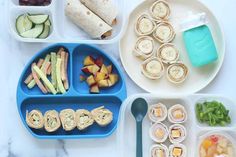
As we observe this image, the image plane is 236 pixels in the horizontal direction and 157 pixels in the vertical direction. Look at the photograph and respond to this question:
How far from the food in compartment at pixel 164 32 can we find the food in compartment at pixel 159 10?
19mm

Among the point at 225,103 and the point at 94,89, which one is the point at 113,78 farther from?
the point at 225,103

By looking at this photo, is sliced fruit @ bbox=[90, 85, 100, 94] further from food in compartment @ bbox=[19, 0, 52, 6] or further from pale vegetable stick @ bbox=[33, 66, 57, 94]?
food in compartment @ bbox=[19, 0, 52, 6]

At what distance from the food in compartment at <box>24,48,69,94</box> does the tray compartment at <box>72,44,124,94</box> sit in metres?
0.03

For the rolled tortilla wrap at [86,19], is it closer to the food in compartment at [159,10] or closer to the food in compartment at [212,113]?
the food in compartment at [159,10]

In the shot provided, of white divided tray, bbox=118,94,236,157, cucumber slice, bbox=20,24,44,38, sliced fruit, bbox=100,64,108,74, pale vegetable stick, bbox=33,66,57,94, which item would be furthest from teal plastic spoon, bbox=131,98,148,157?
cucumber slice, bbox=20,24,44,38

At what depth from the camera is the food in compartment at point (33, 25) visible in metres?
1.47

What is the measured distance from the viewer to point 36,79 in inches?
57.9

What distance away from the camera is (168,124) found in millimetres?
1516

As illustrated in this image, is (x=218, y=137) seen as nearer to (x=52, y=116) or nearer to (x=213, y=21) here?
(x=213, y=21)

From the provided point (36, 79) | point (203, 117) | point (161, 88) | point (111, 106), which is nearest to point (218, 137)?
point (203, 117)

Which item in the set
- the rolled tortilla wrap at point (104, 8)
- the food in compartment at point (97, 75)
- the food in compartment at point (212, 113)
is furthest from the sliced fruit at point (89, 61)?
the food in compartment at point (212, 113)

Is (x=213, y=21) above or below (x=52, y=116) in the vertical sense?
above

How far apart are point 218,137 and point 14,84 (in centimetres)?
59

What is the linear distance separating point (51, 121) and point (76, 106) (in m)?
0.09
